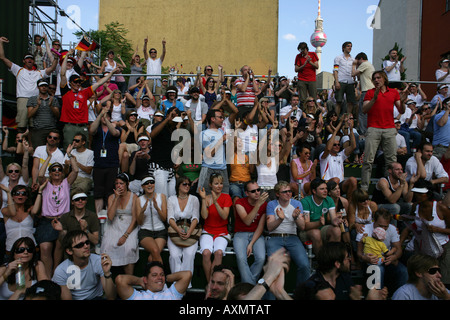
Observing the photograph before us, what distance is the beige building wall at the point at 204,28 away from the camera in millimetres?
28281

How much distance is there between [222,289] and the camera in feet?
14.5

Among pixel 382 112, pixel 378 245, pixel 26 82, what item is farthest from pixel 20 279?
pixel 382 112

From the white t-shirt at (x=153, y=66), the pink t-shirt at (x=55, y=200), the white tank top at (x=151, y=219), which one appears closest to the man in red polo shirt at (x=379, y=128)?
the white tank top at (x=151, y=219)

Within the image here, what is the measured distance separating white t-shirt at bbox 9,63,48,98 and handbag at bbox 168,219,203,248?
16.9ft

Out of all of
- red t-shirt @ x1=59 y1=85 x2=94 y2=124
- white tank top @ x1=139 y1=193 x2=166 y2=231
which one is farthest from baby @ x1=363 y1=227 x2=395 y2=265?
red t-shirt @ x1=59 y1=85 x2=94 y2=124

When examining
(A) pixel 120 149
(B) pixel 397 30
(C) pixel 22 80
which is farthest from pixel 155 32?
(A) pixel 120 149

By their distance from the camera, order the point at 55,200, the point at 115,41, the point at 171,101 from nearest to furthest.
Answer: the point at 55,200
the point at 171,101
the point at 115,41

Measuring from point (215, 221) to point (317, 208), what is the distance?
1.54m

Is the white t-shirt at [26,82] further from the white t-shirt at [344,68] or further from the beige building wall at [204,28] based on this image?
the beige building wall at [204,28]

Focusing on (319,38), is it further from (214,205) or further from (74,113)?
(214,205)

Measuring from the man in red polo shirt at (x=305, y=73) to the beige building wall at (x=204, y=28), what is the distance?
17.8 metres

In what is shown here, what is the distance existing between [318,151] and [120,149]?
4010 mm

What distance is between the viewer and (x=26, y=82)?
28.9 feet

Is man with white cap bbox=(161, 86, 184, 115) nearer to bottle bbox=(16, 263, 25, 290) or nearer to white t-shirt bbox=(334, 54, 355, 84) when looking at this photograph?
white t-shirt bbox=(334, 54, 355, 84)
